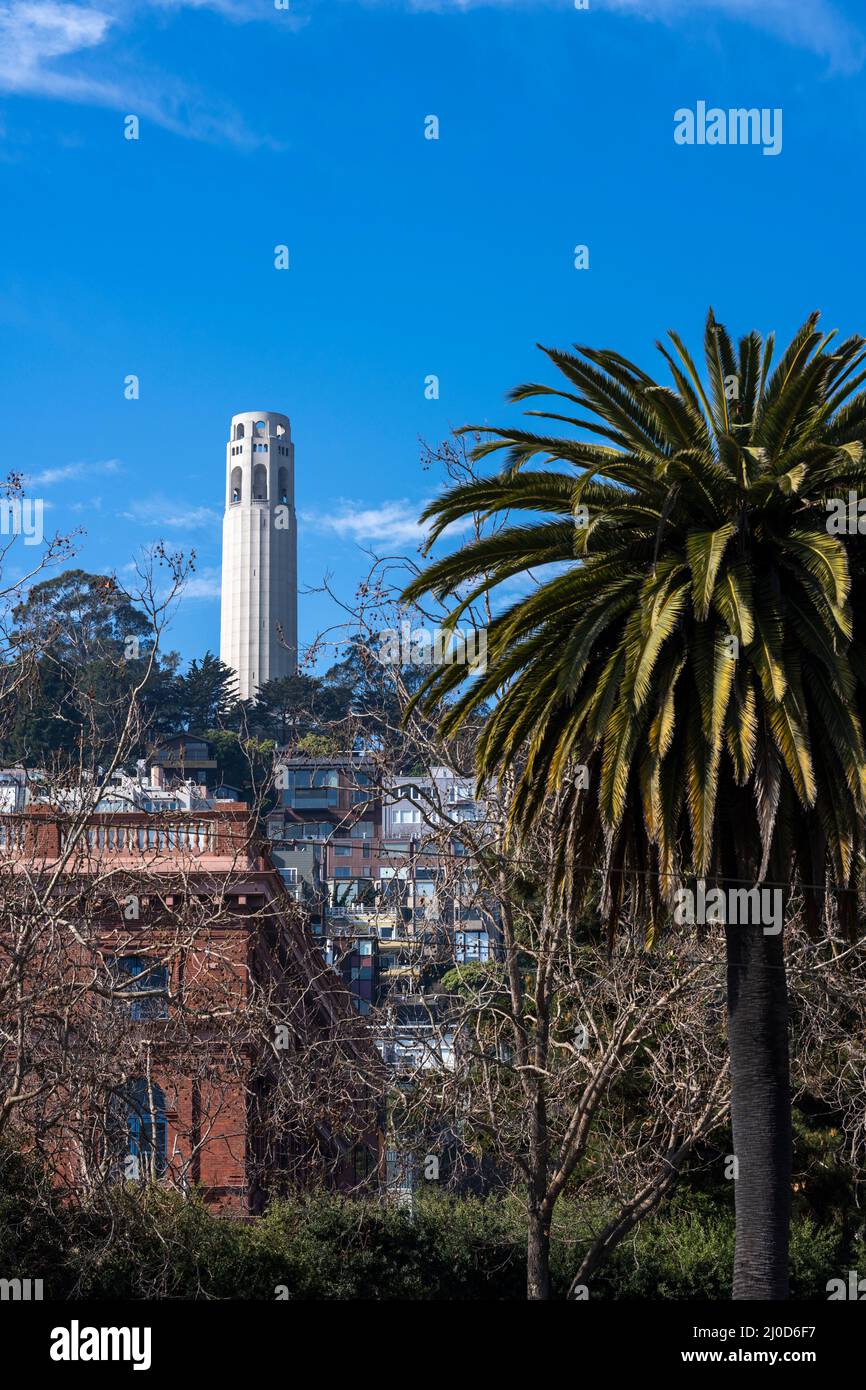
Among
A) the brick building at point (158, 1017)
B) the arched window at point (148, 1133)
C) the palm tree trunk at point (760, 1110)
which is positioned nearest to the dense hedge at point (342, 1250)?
the brick building at point (158, 1017)

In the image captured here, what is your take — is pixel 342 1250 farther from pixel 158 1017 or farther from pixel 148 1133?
pixel 158 1017

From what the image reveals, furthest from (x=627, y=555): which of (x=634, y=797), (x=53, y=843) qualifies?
(x=53, y=843)

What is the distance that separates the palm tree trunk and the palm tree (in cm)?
2

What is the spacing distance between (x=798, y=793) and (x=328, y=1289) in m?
15.3

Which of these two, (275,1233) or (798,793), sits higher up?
(798,793)

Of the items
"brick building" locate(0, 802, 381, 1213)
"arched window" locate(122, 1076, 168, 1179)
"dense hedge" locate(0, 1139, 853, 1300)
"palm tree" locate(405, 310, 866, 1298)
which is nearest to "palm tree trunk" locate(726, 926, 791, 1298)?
"palm tree" locate(405, 310, 866, 1298)

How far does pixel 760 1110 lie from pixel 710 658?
4.95m

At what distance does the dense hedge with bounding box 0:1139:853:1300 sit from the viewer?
25.7 meters

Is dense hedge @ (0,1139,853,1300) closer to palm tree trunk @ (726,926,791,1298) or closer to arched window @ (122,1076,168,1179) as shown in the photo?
arched window @ (122,1076,168,1179)

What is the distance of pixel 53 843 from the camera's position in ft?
114

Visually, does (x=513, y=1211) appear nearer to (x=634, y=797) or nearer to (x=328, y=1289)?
(x=328, y=1289)
